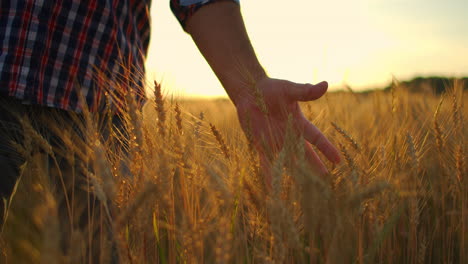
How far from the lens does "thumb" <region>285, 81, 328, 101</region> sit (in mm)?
977

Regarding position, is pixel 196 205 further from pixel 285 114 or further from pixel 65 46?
pixel 65 46

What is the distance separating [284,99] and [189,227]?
52 centimetres

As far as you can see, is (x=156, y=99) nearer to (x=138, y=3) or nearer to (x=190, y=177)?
(x=190, y=177)

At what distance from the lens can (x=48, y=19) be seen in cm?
105

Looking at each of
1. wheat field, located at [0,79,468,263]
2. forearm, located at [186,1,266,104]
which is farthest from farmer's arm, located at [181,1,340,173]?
wheat field, located at [0,79,468,263]

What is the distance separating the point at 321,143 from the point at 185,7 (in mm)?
549

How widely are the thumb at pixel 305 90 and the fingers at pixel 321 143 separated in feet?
0.31

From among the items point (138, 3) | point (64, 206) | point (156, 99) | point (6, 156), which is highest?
point (138, 3)

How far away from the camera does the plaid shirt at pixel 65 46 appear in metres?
1.00

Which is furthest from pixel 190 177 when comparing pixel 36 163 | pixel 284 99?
pixel 284 99

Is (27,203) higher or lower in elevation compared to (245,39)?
lower

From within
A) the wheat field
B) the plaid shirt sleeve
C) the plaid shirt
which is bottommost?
the wheat field

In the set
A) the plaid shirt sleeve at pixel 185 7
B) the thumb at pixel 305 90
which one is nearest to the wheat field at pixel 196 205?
the thumb at pixel 305 90

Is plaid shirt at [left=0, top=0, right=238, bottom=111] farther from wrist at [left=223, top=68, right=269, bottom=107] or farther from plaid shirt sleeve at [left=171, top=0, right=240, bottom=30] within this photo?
wrist at [left=223, top=68, right=269, bottom=107]
